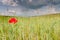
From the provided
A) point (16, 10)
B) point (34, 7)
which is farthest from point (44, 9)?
point (16, 10)

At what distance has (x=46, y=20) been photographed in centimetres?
194

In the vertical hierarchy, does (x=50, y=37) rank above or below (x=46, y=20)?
below

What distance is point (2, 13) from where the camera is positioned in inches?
75.7

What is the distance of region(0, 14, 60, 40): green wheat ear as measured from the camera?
191cm

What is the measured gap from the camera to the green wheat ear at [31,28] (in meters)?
1.91

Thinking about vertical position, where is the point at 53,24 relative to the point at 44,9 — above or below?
below

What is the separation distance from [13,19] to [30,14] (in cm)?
15

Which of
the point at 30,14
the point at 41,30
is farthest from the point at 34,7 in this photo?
the point at 41,30

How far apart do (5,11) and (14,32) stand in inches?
7.7

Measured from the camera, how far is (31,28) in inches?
75.8

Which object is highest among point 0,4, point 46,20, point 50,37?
point 0,4

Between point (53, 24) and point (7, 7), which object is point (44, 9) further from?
point (7, 7)

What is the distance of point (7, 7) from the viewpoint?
1945 millimetres

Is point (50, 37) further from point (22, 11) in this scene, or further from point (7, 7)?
point (7, 7)
